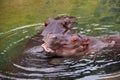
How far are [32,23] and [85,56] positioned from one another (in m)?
2.94

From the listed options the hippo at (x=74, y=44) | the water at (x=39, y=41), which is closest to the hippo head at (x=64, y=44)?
the hippo at (x=74, y=44)

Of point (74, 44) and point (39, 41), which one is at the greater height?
point (39, 41)

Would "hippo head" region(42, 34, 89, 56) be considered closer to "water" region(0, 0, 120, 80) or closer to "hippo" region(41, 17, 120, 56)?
"hippo" region(41, 17, 120, 56)

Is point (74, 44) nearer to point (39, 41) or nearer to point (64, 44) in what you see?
point (64, 44)

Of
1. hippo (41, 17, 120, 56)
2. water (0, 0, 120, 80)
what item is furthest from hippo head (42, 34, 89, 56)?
water (0, 0, 120, 80)

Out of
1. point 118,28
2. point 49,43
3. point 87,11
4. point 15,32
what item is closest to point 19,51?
point 49,43

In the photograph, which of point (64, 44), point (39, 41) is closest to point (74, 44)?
point (64, 44)

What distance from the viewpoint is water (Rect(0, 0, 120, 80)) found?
4.65 meters

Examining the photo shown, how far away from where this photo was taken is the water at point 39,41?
4648 millimetres

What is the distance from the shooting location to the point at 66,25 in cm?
552

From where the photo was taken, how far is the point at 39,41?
18.0 feet

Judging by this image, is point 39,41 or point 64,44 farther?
point 39,41

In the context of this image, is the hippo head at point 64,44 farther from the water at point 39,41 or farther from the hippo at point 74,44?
the water at point 39,41

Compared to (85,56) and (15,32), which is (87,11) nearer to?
(15,32)
